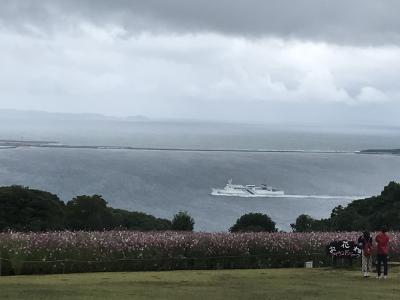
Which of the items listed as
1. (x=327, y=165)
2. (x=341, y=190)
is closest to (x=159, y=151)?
(x=327, y=165)

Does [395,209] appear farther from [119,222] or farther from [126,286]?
[126,286]

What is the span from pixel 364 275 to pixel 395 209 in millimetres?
29337

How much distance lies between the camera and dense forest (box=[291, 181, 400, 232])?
39031mm

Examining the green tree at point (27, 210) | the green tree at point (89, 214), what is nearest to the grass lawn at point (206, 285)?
the green tree at point (27, 210)

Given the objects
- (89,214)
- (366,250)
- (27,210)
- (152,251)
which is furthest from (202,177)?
(366,250)

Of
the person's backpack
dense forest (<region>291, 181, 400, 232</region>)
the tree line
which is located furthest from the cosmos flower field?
dense forest (<region>291, 181, 400, 232</region>)

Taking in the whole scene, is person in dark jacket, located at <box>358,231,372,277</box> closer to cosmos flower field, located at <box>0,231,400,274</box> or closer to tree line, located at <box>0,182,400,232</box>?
cosmos flower field, located at <box>0,231,400,274</box>

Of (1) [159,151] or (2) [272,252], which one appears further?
(1) [159,151]

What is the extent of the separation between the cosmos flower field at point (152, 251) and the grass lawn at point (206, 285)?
80 cm

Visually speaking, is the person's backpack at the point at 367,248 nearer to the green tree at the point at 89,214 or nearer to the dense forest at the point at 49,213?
the dense forest at the point at 49,213

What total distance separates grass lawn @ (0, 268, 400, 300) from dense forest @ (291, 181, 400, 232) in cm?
2106

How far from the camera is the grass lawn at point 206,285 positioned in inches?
424

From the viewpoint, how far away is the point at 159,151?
7106 inches

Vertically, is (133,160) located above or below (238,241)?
above
